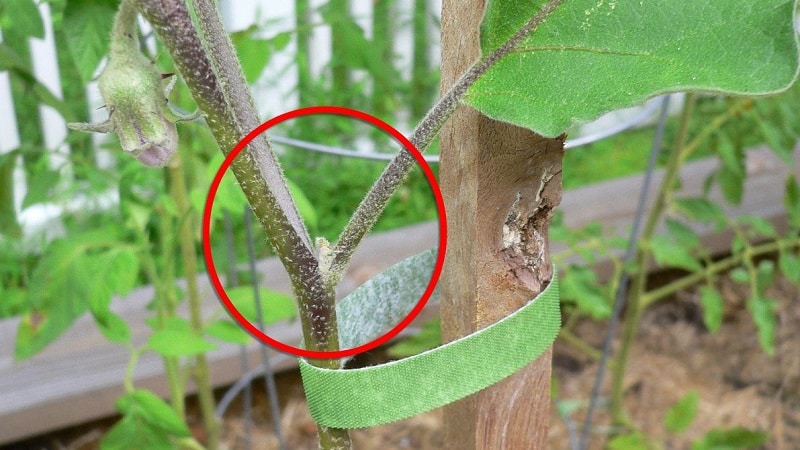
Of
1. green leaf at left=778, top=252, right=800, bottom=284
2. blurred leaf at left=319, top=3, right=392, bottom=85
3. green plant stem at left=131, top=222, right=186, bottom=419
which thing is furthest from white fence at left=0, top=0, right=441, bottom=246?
green leaf at left=778, top=252, right=800, bottom=284

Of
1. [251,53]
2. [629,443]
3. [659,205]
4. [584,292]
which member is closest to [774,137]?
[659,205]

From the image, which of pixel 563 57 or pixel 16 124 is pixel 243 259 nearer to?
pixel 16 124

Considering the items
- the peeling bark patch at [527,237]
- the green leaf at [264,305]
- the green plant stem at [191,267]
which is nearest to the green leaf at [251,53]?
the green plant stem at [191,267]

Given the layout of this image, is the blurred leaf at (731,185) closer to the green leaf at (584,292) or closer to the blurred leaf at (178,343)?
the green leaf at (584,292)

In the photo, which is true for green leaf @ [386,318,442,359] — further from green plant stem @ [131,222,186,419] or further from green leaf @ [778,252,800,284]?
green leaf @ [778,252,800,284]

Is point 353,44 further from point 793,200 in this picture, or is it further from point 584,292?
point 793,200

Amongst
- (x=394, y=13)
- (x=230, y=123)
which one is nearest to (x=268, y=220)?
(x=230, y=123)
